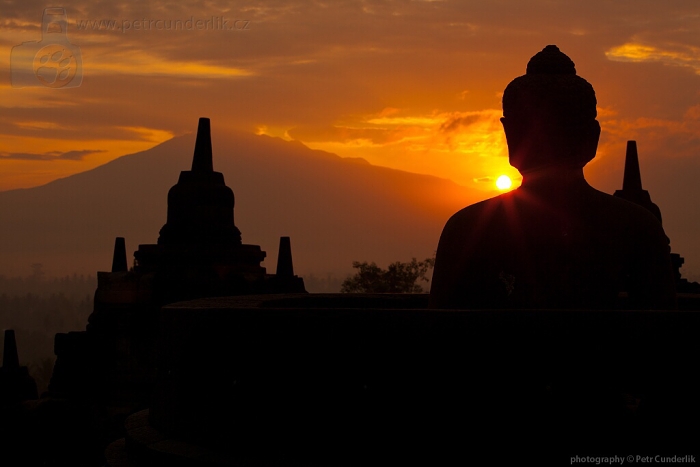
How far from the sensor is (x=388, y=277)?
1297 inches

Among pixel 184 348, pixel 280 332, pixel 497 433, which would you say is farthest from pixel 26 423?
pixel 497 433

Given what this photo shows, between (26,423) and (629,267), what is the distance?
810cm

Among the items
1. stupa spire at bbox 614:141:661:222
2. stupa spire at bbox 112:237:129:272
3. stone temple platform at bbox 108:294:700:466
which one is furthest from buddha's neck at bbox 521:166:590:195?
stupa spire at bbox 112:237:129:272

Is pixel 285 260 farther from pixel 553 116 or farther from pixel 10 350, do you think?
pixel 553 116

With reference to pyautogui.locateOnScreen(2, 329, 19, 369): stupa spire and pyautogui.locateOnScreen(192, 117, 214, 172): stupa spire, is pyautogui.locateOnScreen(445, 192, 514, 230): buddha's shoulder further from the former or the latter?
pyautogui.locateOnScreen(192, 117, 214, 172): stupa spire

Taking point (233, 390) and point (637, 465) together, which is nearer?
point (637, 465)

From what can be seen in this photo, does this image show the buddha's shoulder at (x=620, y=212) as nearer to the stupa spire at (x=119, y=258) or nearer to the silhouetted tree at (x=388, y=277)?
the stupa spire at (x=119, y=258)

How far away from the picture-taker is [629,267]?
14.1 ft

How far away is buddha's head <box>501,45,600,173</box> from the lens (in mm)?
4551

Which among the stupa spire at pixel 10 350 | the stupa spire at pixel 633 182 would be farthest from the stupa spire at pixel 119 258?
the stupa spire at pixel 633 182

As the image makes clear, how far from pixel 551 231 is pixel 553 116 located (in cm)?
65

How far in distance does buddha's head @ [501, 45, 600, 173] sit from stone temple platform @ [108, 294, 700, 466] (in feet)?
4.22

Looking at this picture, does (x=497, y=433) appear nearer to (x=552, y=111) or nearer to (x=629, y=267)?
(x=629, y=267)

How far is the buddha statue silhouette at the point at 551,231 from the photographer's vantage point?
4242 millimetres
